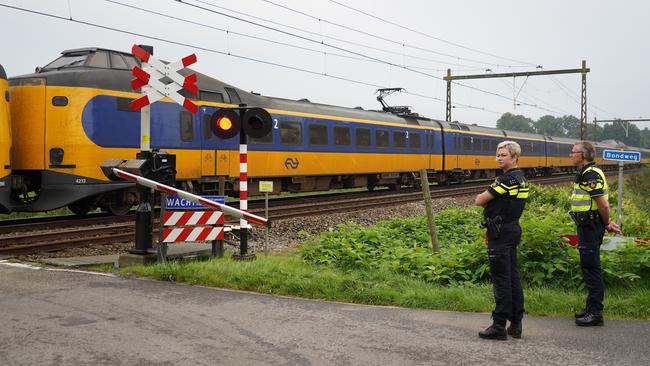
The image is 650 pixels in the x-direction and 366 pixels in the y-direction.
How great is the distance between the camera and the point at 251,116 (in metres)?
8.77

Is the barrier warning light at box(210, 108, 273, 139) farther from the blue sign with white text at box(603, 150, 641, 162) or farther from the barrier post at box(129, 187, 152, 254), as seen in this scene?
the blue sign with white text at box(603, 150, 641, 162)

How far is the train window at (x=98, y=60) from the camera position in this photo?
1266 cm

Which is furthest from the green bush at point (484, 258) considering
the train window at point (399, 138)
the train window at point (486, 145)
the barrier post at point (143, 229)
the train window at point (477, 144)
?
the train window at point (486, 145)

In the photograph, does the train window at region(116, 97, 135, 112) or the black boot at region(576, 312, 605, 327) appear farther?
the train window at region(116, 97, 135, 112)

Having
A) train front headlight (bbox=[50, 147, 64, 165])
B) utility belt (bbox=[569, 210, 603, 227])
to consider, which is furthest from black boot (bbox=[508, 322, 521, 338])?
train front headlight (bbox=[50, 147, 64, 165])

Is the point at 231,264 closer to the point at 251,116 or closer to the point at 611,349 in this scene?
the point at 251,116

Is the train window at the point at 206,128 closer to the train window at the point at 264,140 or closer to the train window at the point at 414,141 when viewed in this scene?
the train window at the point at 264,140

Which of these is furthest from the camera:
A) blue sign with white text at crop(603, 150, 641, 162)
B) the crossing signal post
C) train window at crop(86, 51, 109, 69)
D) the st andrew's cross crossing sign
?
train window at crop(86, 51, 109, 69)

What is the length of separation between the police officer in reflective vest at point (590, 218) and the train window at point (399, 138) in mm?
18831

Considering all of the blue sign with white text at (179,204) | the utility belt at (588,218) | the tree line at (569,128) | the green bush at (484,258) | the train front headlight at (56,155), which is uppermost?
the tree line at (569,128)

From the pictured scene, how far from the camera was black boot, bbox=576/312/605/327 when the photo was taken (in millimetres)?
5227

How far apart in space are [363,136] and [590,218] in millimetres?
16871

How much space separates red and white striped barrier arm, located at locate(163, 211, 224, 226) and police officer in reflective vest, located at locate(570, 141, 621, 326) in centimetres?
484

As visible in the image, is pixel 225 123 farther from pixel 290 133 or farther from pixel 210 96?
pixel 290 133
